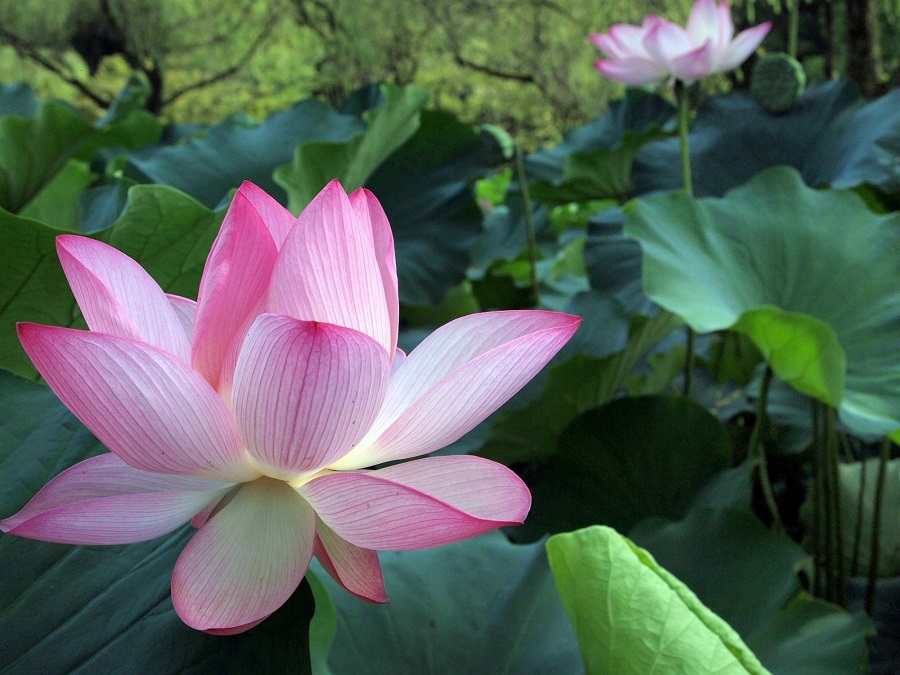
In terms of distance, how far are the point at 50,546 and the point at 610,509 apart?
64 centimetres

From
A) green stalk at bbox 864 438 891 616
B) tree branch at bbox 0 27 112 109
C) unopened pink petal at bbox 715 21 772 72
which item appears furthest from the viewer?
tree branch at bbox 0 27 112 109

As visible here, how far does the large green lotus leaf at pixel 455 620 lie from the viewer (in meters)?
0.45

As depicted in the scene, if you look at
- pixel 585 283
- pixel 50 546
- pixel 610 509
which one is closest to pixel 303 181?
pixel 610 509

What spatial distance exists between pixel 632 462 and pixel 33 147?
72cm

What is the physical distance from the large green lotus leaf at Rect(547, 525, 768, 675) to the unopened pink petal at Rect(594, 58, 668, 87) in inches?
34.0

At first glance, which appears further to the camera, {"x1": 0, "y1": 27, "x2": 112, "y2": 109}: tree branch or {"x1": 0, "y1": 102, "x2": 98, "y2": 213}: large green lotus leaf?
{"x1": 0, "y1": 27, "x2": 112, "y2": 109}: tree branch

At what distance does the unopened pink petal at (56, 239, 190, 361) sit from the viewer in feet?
0.82

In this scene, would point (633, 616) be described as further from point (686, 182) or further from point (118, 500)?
point (686, 182)

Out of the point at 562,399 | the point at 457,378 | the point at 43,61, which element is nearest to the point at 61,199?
the point at 562,399

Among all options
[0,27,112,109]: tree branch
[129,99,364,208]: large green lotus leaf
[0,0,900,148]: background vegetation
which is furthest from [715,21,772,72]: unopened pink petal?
[0,27,112,109]: tree branch

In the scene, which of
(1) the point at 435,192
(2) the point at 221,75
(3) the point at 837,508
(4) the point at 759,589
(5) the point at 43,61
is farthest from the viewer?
(2) the point at 221,75

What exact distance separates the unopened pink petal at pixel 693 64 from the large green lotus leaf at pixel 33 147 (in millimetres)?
755

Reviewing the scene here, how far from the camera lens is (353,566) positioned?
0.89 feet

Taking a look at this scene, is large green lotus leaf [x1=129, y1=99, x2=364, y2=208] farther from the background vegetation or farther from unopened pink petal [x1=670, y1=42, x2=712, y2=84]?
the background vegetation
